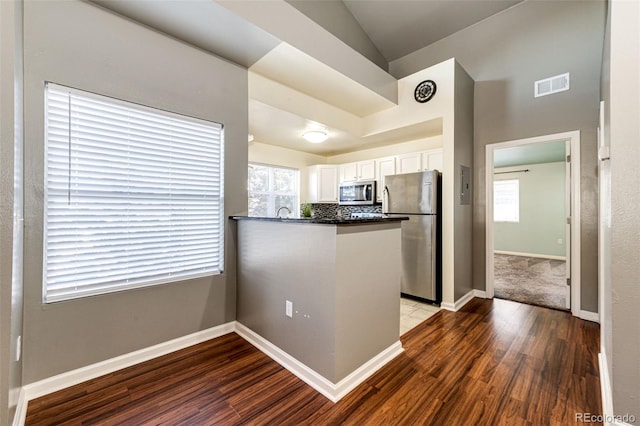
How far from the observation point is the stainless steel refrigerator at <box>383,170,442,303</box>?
3438 mm

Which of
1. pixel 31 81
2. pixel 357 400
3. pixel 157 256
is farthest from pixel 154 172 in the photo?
pixel 357 400

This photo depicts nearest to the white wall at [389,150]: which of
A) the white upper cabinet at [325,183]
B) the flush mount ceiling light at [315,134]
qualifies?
the white upper cabinet at [325,183]

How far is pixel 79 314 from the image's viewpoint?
73.3 inches

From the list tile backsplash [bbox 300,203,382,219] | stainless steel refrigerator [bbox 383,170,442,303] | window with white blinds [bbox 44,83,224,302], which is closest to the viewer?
window with white blinds [bbox 44,83,224,302]

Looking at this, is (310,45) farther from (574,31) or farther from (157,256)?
(574,31)

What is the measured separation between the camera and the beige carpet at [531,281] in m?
3.65

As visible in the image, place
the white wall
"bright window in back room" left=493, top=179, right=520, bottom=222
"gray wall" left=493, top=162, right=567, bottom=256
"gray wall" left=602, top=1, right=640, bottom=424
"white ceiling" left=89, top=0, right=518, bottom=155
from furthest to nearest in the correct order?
"bright window in back room" left=493, top=179, right=520, bottom=222
"gray wall" left=493, top=162, right=567, bottom=256
the white wall
"white ceiling" left=89, top=0, right=518, bottom=155
"gray wall" left=602, top=1, right=640, bottom=424

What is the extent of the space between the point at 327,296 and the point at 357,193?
331 cm

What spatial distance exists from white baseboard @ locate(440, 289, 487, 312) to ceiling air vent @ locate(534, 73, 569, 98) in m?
2.73

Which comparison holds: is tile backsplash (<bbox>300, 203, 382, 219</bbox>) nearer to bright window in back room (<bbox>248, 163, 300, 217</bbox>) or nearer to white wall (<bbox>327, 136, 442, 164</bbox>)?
bright window in back room (<bbox>248, 163, 300, 217</bbox>)

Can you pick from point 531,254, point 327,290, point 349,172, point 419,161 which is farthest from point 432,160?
point 531,254

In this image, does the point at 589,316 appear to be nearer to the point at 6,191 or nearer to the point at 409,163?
the point at 409,163

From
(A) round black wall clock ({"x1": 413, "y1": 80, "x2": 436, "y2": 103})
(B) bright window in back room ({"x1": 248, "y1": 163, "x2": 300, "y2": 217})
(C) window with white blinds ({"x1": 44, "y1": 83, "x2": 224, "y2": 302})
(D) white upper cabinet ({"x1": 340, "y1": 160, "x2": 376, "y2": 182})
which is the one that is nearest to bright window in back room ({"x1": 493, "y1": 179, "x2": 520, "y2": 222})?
(D) white upper cabinet ({"x1": 340, "y1": 160, "x2": 376, "y2": 182})

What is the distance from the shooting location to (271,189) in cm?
510
